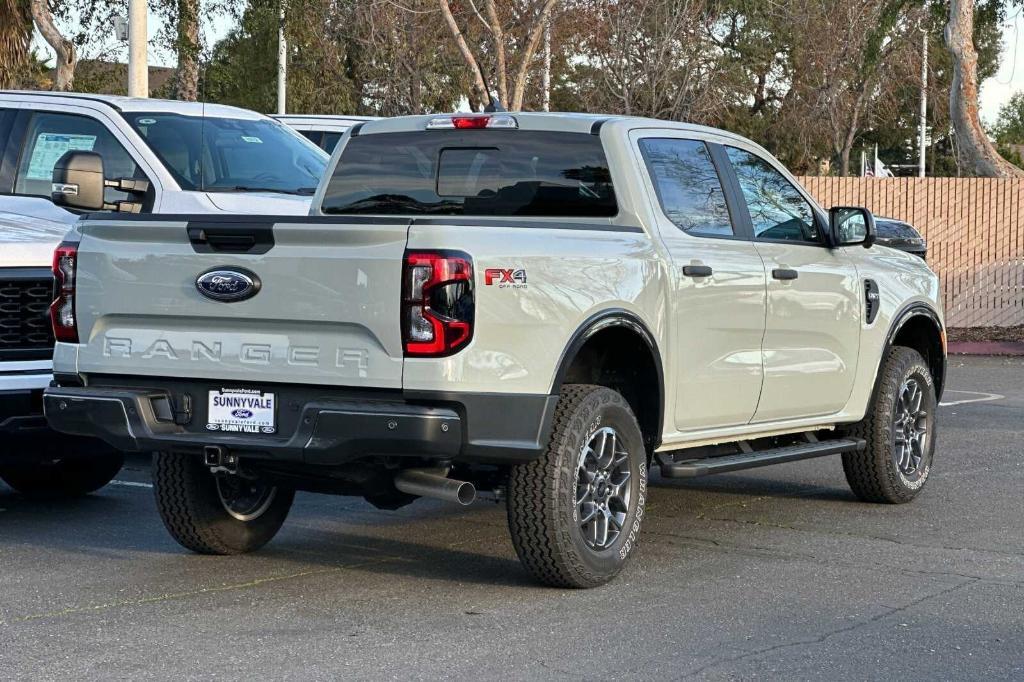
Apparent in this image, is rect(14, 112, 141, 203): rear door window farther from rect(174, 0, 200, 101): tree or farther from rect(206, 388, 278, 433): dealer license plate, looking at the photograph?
rect(174, 0, 200, 101): tree

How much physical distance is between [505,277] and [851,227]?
9.81ft

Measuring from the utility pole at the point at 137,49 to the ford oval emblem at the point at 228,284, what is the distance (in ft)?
35.6

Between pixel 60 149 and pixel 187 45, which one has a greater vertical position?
pixel 187 45

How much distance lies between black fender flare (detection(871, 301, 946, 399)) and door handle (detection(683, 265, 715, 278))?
1920mm

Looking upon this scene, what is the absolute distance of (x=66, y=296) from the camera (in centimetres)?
688

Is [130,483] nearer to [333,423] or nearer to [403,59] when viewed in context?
[333,423]

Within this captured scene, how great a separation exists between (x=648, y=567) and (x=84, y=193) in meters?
4.03

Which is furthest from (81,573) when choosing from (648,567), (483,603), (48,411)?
(648,567)

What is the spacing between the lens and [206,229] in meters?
6.50

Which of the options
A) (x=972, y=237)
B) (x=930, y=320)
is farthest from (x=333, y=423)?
(x=972, y=237)

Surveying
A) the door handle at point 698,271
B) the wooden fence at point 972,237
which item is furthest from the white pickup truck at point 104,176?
the wooden fence at point 972,237

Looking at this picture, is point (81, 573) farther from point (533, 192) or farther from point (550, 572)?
point (533, 192)

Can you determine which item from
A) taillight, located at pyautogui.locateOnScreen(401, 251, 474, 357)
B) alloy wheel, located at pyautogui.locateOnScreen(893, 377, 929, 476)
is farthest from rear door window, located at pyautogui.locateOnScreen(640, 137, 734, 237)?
alloy wheel, located at pyautogui.locateOnScreen(893, 377, 929, 476)

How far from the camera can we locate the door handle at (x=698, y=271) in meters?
7.30
